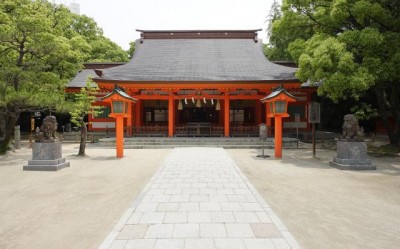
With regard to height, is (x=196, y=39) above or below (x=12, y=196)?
above

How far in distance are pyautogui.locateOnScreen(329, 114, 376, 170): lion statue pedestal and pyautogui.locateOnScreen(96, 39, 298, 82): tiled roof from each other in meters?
7.80

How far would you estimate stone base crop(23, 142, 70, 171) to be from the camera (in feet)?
32.9

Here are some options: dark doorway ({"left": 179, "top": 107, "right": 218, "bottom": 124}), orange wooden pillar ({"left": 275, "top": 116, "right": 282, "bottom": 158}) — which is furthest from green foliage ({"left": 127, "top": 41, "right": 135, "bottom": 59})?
orange wooden pillar ({"left": 275, "top": 116, "right": 282, "bottom": 158})

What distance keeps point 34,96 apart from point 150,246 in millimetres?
10741

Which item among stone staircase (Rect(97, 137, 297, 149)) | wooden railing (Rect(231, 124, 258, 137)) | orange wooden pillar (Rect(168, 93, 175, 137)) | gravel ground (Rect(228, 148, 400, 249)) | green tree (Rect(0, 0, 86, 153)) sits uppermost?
green tree (Rect(0, 0, 86, 153))

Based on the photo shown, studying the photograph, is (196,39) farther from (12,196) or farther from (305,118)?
(12,196)

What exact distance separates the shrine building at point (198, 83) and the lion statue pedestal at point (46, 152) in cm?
792

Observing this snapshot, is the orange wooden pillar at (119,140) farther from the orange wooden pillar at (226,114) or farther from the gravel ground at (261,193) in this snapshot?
the orange wooden pillar at (226,114)

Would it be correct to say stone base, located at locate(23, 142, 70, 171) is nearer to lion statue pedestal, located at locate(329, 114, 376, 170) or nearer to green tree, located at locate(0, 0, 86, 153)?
green tree, located at locate(0, 0, 86, 153)

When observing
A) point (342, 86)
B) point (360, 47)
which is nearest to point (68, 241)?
point (342, 86)

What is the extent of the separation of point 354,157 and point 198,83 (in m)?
10.5

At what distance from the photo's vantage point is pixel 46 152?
1026cm

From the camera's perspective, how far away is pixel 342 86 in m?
12.6

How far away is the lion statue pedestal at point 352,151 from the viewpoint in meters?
10.3
